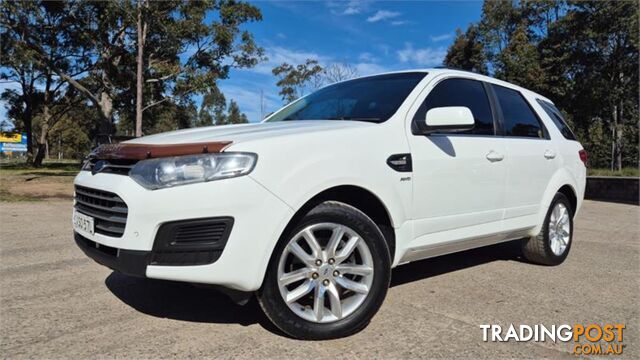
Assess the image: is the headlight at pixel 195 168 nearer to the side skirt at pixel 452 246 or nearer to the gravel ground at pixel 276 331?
the gravel ground at pixel 276 331

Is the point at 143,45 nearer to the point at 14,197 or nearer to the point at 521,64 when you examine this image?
the point at 14,197

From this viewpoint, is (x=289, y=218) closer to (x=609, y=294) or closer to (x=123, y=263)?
(x=123, y=263)

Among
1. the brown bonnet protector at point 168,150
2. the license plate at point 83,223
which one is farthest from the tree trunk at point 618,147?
the license plate at point 83,223

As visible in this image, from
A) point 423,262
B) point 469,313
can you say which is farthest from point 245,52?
point 469,313

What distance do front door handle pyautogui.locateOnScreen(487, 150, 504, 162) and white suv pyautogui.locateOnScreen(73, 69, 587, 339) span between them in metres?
0.02

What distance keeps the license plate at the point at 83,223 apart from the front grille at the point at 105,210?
30 millimetres

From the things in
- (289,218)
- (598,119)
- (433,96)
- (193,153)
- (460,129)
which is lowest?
(289,218)

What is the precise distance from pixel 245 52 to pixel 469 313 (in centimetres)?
2075

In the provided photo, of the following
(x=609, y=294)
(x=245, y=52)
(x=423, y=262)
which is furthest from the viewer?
(x=245, y=52)

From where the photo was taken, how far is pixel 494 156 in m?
3.70

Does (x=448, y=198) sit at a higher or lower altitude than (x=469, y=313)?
higher

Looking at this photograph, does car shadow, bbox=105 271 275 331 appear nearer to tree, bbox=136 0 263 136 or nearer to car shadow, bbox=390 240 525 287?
car shadow, bbox=390 240 525 287

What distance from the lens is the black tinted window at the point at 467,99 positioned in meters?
3.52

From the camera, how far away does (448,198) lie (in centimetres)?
332
